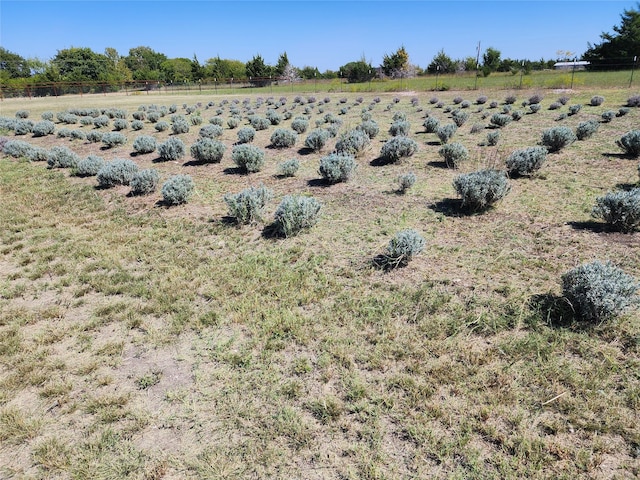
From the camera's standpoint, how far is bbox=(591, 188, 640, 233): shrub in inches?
217

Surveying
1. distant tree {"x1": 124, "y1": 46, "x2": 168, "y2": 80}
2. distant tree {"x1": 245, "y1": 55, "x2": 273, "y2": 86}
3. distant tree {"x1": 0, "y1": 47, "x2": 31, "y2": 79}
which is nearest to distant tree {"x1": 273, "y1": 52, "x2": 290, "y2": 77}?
distant tree {"x1": 245, "y1": 55, "x2": 273, "y2": 86}

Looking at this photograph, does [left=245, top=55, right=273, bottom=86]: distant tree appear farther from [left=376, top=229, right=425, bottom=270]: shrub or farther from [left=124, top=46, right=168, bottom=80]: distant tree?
[left=376, top=229, right=425, bottom=270]: shrub

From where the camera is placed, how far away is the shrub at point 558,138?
35.2 feet

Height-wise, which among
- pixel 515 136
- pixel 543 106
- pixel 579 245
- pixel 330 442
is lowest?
pixel 330 442

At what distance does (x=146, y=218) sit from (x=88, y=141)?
12.6m

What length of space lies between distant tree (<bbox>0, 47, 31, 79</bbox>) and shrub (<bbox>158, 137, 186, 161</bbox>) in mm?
112700

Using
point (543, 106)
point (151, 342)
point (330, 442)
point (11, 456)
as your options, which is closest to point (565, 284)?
point (330, 442)

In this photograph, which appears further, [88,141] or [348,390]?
[88,141]

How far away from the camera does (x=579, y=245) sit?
5469mm

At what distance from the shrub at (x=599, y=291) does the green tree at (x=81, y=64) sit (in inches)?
3812

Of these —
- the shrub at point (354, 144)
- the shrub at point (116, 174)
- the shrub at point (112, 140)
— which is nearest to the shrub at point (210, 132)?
the shrub at point (112, 140)

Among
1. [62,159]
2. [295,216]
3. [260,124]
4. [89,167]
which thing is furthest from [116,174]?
[260,124]

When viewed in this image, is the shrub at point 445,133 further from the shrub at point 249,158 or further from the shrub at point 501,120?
the shrub at point 249,158

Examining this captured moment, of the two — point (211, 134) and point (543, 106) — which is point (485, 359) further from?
point (543, 106)
